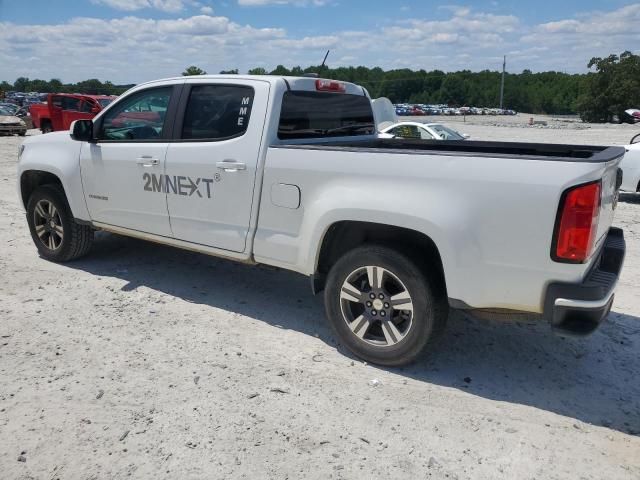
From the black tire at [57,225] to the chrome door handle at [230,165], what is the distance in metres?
2.22

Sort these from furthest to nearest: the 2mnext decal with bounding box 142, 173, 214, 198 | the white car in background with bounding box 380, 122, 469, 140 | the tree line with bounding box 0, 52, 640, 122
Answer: the tree line with bounding box 0, 52, 640, 122 < the white car in background with bounding box 380, 122, 469, 140 < the 2mnext decal with bounding box 142, 173, 214, 198

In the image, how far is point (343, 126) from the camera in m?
5.09

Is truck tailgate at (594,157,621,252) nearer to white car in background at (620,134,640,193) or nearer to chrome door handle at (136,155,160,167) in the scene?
chrome door handle at (136,155,160,167)

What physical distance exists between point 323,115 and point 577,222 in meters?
2.48

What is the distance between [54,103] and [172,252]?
17856mm

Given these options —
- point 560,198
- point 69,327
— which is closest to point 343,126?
point 560,198

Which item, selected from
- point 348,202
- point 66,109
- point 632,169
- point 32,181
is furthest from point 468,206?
point 66,109

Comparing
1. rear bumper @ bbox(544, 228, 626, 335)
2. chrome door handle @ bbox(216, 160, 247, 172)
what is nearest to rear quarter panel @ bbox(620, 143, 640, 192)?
rear bumper @ bbox(544, 228, 626, 335)

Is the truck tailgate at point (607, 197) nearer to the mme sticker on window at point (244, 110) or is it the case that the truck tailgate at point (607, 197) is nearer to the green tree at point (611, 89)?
the mme sticker on window at point (244, 110)

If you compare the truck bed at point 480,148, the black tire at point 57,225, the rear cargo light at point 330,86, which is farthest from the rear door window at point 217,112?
the black tire at point 57,225

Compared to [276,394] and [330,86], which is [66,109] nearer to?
[330,86]

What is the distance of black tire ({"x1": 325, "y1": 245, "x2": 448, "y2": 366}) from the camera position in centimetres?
354

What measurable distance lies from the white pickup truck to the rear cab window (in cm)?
2

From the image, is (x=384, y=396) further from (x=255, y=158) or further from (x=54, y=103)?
(x=54, y=103)
